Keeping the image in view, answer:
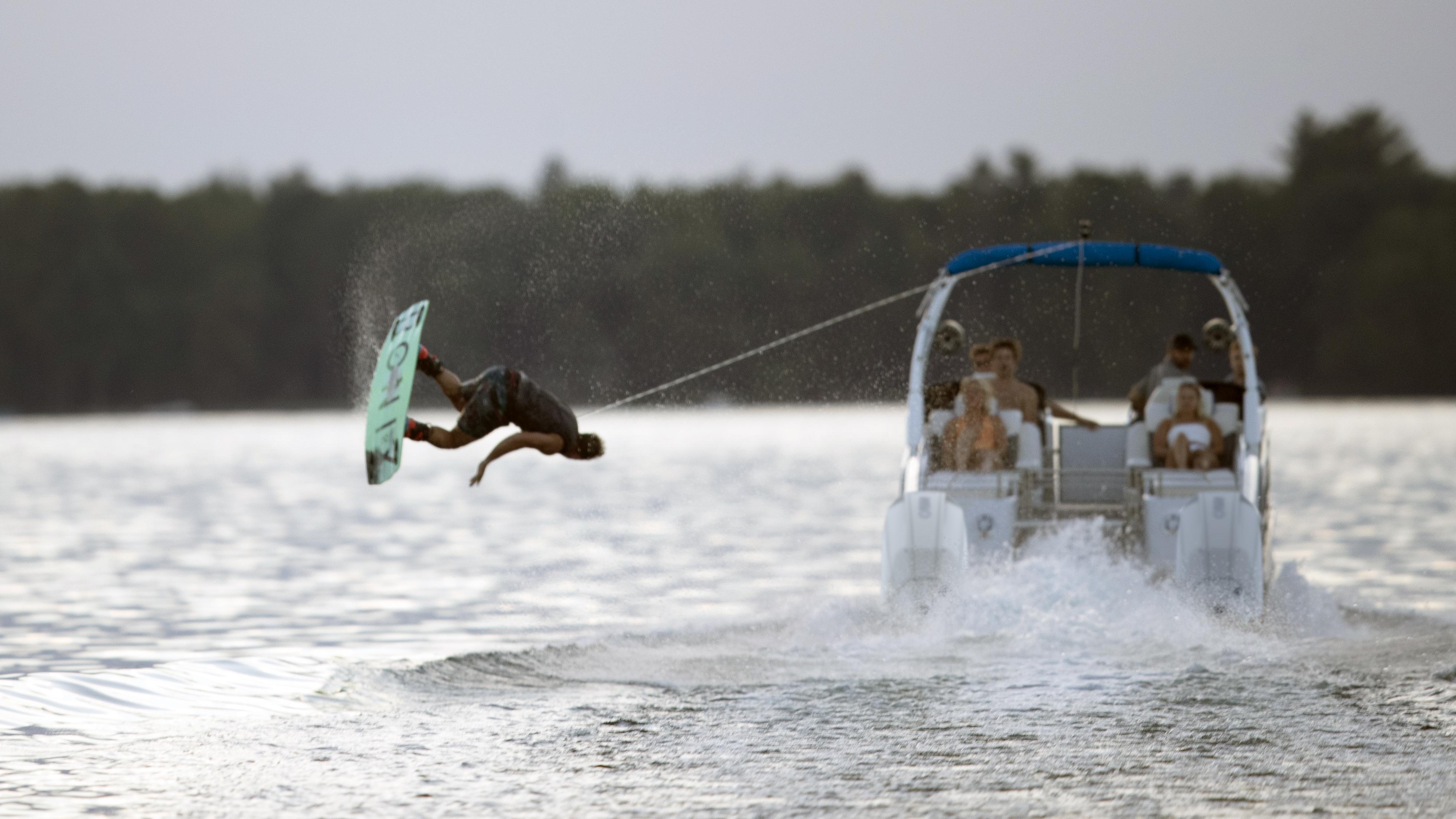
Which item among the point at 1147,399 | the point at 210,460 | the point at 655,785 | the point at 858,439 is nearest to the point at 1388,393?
the point at 858,439

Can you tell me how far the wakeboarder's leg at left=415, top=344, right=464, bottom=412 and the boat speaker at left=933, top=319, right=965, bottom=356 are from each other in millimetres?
4370

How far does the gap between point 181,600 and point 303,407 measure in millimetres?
88260

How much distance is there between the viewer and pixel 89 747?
912 cm

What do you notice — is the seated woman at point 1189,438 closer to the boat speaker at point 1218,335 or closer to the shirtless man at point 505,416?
the boat speaker at point 1218,335

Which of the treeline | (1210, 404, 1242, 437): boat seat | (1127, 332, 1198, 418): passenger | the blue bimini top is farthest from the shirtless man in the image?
the treeline

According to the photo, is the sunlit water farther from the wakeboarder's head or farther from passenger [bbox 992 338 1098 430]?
the wakeboarder's head

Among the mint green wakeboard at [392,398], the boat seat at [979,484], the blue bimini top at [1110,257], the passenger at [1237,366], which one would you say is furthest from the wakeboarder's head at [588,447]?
the passenger at [1237,366]

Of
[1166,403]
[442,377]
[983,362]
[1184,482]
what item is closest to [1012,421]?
[983,362]

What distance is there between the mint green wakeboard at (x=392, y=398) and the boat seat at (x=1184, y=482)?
5.04 metres

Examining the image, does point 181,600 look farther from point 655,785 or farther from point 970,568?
point 655,785

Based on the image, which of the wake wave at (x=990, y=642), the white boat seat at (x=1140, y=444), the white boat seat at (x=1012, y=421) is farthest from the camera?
the white boat seat at (x=1140, y=444)

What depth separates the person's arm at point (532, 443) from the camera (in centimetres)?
931

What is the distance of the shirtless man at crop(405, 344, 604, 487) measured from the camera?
9.45m

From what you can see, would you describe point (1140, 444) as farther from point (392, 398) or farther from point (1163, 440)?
point (392, 398)
